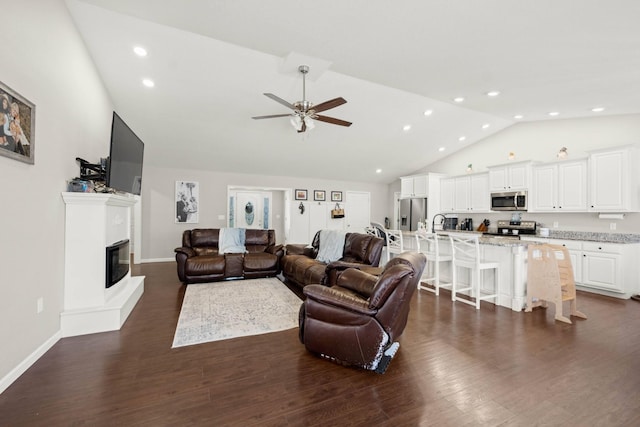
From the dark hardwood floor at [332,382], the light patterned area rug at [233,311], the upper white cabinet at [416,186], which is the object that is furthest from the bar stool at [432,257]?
the upper white cabinet at [416,186]

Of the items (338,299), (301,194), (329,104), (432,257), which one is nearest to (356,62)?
(329,104)

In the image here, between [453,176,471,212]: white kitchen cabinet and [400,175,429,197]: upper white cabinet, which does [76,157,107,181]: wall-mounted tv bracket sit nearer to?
[400,175,429,197]: upper white cabinet

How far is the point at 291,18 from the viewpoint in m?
2.52

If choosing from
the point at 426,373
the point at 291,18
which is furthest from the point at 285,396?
the point at 291,18

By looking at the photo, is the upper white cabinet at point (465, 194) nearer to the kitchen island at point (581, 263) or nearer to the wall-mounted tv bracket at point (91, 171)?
the kitchen island at point (581, 263)

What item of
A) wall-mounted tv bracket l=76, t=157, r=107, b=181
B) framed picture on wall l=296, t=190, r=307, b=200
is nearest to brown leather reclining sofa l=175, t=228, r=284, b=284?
wall-mounted tv bracket l=76, t=157, r=107, b=181

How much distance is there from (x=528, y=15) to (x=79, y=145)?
4.65 meters

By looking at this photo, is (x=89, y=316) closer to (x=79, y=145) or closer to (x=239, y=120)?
(x=79, y=145)

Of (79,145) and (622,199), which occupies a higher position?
(79,145)

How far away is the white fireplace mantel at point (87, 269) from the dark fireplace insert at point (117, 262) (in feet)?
0.27

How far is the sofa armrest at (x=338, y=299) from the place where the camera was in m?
2.16

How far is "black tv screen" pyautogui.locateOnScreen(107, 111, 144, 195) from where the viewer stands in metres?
2.97

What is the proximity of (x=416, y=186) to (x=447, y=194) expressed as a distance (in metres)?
0.87

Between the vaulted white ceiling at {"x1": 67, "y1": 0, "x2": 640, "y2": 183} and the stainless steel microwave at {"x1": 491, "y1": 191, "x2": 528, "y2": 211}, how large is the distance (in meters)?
1.56
